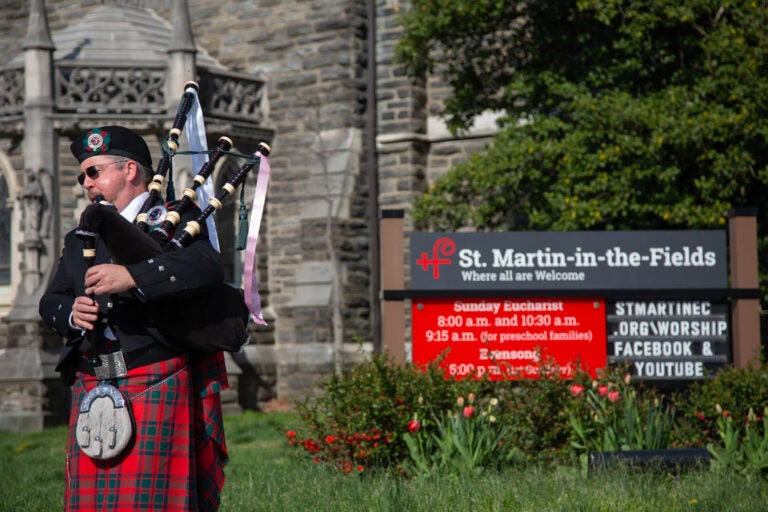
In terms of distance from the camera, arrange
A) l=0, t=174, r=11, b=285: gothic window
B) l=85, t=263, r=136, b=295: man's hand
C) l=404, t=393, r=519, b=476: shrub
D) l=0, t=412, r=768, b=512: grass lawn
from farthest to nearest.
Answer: l=0, t=174, r=11, b=285: gothic window
l=404, t=393, r=519, b=476: shrub
l=0, t=412, r=768, b=512: grass lawn
l=85, t=263, r=136, b=295: man's hand

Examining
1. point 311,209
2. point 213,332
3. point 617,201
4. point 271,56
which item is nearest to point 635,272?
point 617,201

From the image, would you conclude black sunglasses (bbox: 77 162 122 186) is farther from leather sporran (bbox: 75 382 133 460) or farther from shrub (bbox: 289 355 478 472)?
shrub (bbox: 289 355 478 472)

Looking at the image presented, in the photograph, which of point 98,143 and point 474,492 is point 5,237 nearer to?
point 474,492

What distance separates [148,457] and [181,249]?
2.61 ft

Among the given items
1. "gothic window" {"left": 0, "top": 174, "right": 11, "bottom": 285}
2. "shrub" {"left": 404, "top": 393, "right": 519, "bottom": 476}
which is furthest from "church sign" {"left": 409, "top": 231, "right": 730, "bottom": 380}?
"gothic window" {"left": 0, "top": 174, "right": 11, "bottom": 285}

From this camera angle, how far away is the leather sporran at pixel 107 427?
4078mm

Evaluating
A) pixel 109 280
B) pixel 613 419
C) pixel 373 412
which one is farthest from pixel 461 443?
pixel 109 280

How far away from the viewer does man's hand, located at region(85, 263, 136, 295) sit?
4.02m

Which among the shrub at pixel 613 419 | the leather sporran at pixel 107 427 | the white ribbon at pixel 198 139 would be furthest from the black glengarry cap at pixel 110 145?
the shrub at pixel 613 419

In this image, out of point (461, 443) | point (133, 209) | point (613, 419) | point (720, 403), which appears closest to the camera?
point (133, 209)

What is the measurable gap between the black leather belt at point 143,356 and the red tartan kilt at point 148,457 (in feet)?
0.07

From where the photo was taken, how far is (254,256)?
4.45 meters

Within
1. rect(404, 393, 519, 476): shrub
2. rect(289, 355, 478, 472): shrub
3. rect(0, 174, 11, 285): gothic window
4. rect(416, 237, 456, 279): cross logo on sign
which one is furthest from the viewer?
rect(0, 174, 11, 285): gothic window

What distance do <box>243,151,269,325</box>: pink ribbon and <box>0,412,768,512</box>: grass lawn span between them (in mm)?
2237
